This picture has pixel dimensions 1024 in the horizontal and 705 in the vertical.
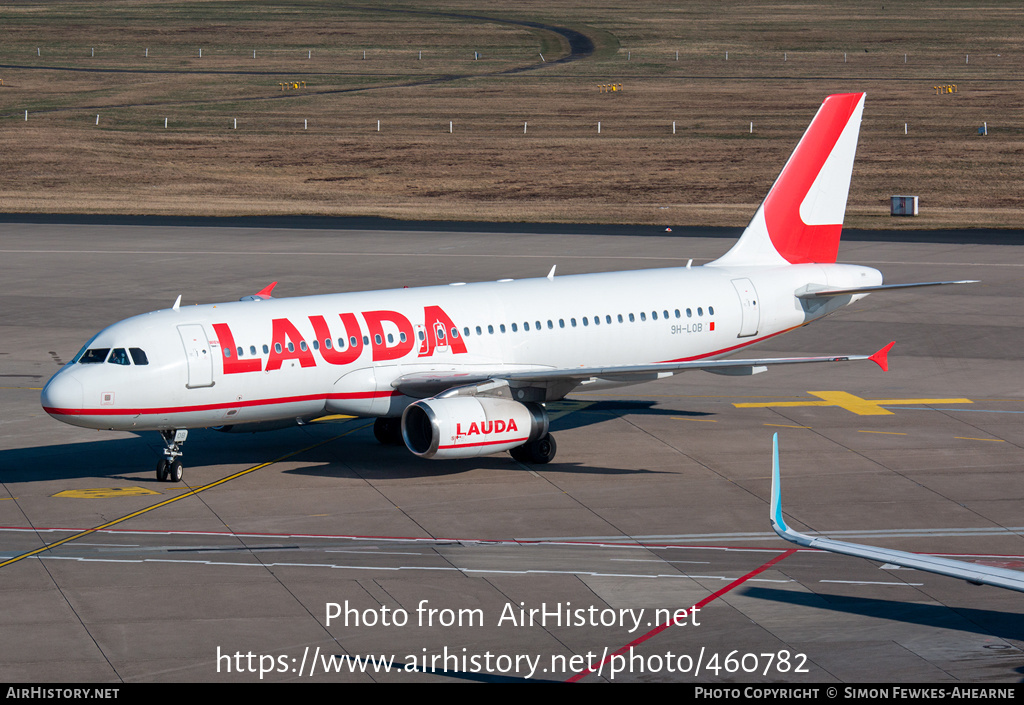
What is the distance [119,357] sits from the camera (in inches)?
1278

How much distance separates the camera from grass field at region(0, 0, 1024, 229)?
92.5 meters

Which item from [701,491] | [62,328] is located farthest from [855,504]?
[62,328]

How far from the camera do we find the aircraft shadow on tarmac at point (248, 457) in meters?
35.0

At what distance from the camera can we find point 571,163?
338 ft

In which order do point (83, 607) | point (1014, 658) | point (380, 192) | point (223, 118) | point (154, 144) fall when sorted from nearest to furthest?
point (1014, 658) < point (83, 607) < point (380, 192) < point (154, 144) < point (223, 118)

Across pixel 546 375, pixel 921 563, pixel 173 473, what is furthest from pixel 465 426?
pixel 921 563

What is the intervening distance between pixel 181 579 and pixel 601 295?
1612 centimetres

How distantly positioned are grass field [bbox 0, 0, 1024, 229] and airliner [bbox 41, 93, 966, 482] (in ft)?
137

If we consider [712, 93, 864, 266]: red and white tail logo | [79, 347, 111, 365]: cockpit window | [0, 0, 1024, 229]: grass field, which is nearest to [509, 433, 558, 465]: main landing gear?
[712, 93, 864, 266]: red and white tail logo

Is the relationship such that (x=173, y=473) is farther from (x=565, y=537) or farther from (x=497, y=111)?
(x=497, y=111)

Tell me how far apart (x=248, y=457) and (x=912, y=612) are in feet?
63.1

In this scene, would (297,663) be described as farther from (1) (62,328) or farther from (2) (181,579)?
(1) (62,328)

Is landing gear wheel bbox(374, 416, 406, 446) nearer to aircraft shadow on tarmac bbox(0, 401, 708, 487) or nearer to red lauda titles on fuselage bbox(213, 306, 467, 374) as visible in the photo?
aircraft shadow on tarmac bbox(0, 401, 708, 487)

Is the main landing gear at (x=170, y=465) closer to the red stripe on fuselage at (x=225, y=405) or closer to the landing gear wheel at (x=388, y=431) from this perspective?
the red stripe on fuselage at (x=225, y=405)
